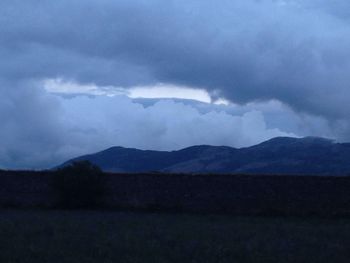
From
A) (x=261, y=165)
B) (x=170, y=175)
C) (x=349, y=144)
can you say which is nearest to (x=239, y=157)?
(x=261, y=165)

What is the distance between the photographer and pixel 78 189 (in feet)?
135

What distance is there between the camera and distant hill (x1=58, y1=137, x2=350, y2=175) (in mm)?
109812

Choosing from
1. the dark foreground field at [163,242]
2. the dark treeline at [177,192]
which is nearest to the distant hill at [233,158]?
the dark treeline at [177,192]

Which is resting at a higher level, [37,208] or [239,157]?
[239,157]

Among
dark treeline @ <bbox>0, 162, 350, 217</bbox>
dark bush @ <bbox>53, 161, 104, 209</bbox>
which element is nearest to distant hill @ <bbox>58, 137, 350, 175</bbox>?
dark treeline @ <bbox>0, 162, 350, 217</bbox>

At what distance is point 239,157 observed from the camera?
116500mm

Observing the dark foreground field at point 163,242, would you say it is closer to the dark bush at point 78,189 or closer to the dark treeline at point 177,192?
the dark treeline at point 177,192

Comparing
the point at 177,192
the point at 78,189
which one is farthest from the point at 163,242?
the point at 78,189

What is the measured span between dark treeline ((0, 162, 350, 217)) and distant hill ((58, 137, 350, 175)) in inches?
2583

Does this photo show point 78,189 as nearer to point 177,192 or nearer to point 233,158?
point 177,192

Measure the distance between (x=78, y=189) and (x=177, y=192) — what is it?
17.3 ft

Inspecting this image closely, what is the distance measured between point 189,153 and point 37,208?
3074 inches

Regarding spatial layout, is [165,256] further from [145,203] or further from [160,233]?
[145,203]

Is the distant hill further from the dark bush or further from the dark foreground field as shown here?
the dark foreground field
